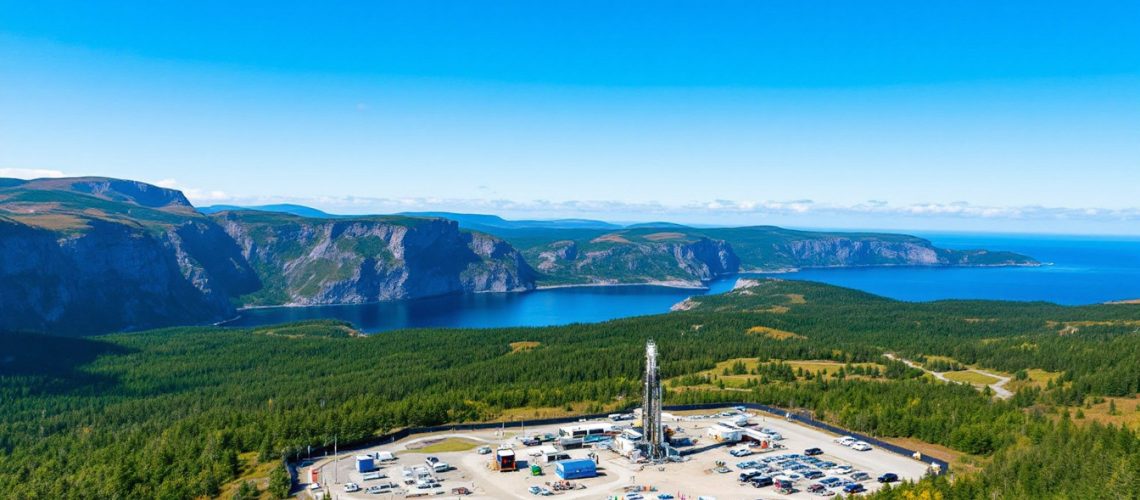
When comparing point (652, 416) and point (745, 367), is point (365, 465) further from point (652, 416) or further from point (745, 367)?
point (745, 367)

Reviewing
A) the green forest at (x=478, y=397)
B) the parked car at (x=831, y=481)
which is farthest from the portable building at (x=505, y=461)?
the parked car at (x=831, y=481)

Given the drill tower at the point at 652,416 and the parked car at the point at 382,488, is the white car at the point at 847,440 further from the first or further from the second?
the parked car at the point at 382,488

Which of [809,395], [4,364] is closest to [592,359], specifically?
[809,395]

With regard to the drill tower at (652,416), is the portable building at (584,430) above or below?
below

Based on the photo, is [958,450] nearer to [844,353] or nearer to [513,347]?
[844,353]

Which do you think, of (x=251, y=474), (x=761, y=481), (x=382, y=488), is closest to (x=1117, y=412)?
(x=761, y=481)

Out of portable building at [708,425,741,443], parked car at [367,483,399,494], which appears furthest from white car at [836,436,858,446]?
parked car at [367,483,399,494]
